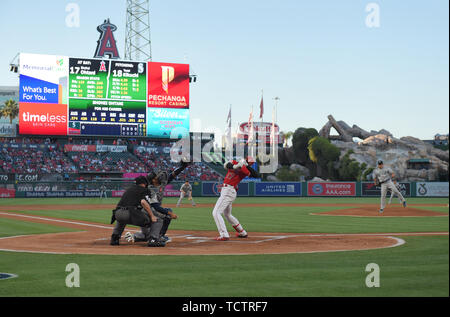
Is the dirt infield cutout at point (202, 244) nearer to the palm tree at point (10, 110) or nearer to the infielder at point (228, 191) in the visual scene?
the infielder at point (228, 191)

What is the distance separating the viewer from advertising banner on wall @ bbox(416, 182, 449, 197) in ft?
167

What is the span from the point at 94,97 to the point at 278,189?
20226mm

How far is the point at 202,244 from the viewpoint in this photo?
1198 centimetres

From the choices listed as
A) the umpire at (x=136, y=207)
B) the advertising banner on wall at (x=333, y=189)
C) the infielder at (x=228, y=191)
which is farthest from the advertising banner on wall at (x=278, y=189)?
the umpire at (x=136, y=207)

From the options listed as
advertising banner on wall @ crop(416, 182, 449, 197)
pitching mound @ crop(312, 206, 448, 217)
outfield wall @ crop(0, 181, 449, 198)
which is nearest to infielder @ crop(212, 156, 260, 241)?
pitching mound @ crop(312, 206, 448, 217)

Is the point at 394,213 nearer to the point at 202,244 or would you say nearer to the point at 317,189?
the point at 202,244

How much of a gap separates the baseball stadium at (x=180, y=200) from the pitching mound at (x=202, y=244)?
2.4 inches

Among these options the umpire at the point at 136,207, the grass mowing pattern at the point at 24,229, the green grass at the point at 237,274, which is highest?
the umpire at the point at 136,207

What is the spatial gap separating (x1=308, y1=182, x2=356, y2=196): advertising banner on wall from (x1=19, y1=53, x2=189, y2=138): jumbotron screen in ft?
53.1

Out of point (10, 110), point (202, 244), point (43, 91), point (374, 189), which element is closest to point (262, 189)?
point (374, 189)

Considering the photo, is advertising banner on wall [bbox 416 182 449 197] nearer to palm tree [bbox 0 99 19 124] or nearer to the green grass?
the green grass

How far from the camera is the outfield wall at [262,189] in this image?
48062 millimetres
